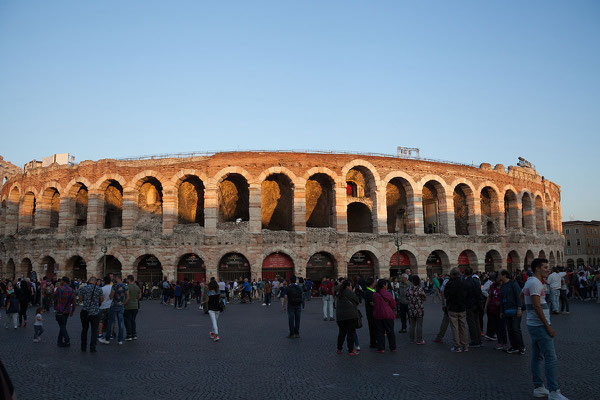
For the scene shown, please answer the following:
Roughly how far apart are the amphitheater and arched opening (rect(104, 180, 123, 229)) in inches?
3.3

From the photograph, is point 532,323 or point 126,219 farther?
point 126,219

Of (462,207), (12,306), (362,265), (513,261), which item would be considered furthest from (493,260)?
(12,306)

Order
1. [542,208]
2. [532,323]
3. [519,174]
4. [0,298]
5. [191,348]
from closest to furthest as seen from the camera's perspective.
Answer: [532,323], [191,348], [0,298], [519,174], [542,208]

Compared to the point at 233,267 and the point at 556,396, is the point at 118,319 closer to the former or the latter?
the point at 556,396

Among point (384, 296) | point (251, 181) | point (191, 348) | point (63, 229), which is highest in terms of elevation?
point (251, 181)

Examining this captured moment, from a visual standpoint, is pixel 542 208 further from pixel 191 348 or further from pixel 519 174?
pixel 191 348

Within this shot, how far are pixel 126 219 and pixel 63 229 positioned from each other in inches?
208

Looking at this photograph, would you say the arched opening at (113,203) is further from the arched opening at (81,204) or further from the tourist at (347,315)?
the tourist at (347,315)

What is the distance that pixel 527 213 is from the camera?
125 feet

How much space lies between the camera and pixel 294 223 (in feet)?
93.3

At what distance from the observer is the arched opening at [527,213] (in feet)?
123

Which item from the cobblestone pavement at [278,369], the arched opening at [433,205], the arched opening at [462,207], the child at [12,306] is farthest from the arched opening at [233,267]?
the arched opening at [462,207]

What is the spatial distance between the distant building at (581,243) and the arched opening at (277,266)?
80.8m

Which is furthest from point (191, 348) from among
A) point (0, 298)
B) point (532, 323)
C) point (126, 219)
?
point (126, 219)
